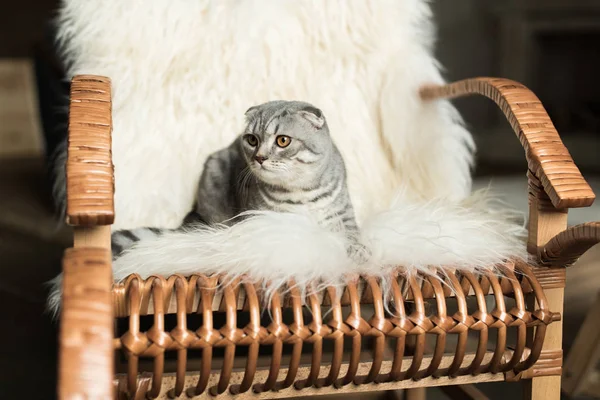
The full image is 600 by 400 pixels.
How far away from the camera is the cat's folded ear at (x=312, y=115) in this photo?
94 cm

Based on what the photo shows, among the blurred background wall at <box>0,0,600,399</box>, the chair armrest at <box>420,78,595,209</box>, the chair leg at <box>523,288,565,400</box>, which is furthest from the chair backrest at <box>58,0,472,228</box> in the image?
the blurred background wall at <box>0,0,600,399</box>

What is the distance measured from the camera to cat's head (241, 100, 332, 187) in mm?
935

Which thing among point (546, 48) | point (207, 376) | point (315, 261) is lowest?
point (207, 376)

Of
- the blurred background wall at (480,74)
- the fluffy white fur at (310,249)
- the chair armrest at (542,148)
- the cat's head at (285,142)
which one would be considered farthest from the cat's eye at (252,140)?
the blurred background wall at (480,74)

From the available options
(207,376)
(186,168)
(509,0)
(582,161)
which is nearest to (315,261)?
(207,376)

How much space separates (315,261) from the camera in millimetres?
781

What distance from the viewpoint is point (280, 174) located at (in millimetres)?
948

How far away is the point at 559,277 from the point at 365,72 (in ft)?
1.78

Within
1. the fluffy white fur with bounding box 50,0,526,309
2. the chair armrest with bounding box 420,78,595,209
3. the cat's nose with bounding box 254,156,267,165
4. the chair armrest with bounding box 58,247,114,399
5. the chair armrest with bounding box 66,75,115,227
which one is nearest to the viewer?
the chair armrest with bounding box 58,247,114,399

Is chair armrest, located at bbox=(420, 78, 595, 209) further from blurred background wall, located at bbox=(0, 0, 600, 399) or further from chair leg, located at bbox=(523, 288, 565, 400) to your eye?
blurred background wall, located at bbox=(0, 0, 600, 399)

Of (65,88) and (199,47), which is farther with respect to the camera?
(65,88)

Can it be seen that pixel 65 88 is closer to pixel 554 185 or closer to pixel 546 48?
pixel 554 185

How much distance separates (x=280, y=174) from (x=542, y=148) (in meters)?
0.34

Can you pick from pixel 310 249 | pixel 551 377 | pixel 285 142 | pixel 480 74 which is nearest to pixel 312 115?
pixel 285 142
